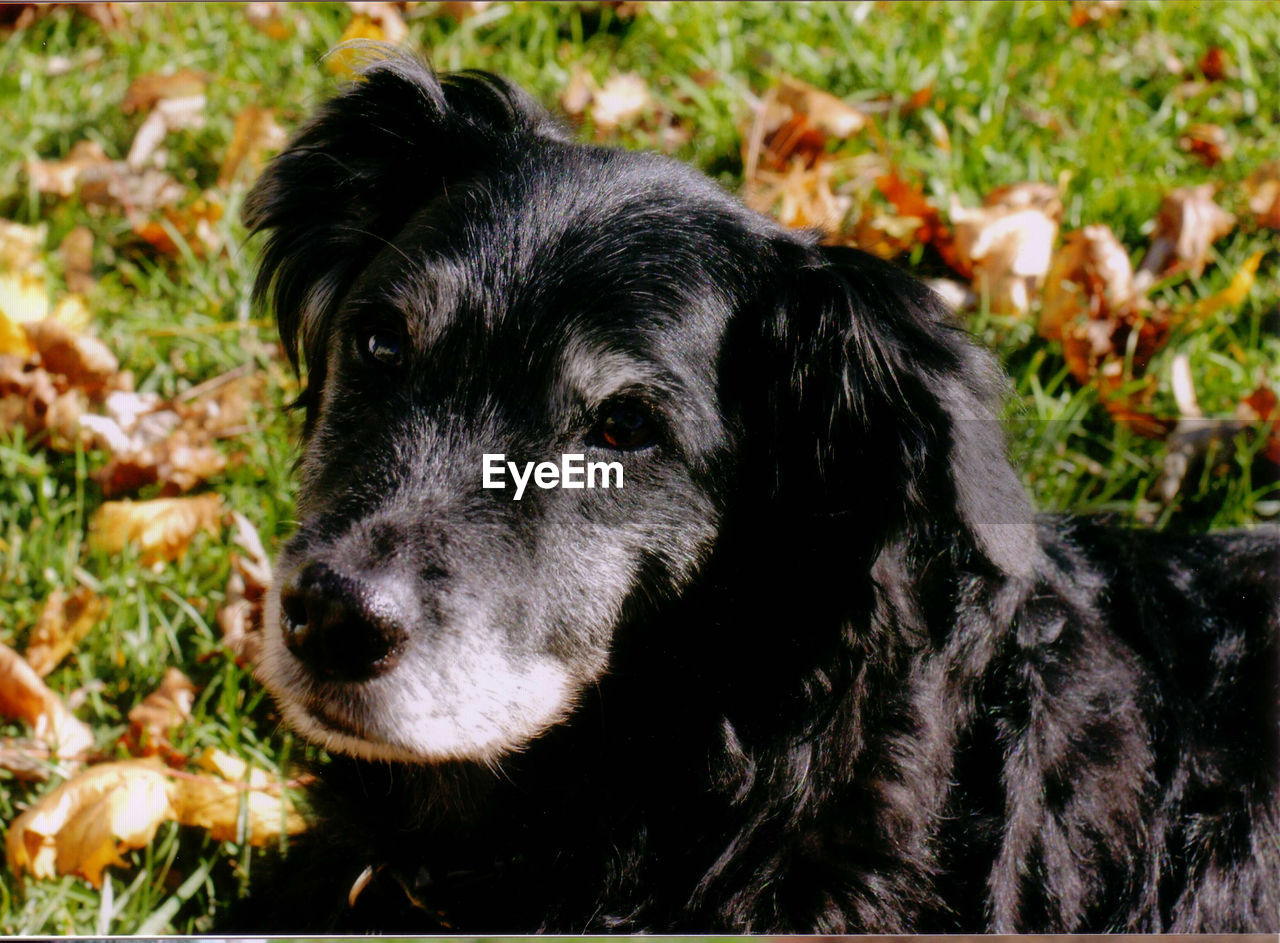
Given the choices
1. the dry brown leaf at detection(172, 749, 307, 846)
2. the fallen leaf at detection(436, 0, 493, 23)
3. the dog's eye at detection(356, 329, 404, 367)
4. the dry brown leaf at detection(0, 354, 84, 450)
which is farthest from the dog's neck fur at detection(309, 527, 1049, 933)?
the fallen leaf at detection(436, 0, 493, 23)

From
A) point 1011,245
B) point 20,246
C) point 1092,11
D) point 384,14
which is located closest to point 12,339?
point 20,246

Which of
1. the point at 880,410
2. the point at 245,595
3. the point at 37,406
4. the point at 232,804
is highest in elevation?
the point at 880,410

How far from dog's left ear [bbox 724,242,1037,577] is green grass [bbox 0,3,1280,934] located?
3.33 feet

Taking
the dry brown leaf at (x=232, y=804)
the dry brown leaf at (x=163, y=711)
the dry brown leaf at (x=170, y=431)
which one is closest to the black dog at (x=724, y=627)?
the dry brown leaf at (x=232, y=804)

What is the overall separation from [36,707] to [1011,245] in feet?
9.56

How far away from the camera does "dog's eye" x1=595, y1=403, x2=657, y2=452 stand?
2.03 metres

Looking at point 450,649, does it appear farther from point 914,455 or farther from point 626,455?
point 914,455

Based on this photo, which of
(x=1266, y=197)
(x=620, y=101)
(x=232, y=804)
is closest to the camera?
(x=232, y=804)

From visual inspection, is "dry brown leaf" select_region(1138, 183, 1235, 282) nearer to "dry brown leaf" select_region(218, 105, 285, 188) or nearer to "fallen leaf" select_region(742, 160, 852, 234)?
"fallen leaf" select_region(742, 160, 852, 234)

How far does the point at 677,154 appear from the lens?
3.60m

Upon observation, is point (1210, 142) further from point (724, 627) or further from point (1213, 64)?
point (724, 627)

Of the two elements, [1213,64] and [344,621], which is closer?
[344,621]

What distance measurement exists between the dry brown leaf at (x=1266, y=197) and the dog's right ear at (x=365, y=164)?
7.56 ft

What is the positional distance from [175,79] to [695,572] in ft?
9.81
